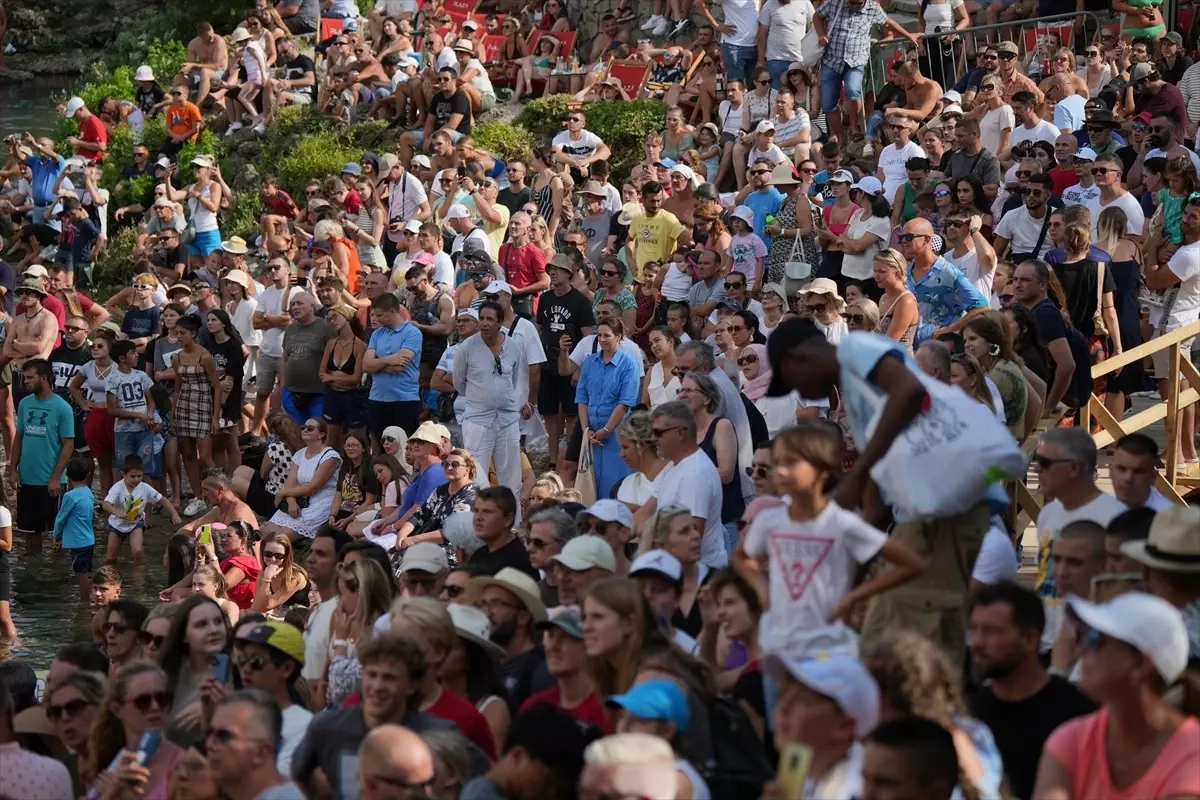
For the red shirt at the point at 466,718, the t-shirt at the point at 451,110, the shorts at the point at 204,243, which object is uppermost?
the red shirt at the point at 466,718

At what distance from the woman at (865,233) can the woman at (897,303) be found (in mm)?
2809

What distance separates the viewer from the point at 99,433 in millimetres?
17047

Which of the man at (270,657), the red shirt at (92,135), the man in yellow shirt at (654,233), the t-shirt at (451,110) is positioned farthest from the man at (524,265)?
the red shirt at (92,135)

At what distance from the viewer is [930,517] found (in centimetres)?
621

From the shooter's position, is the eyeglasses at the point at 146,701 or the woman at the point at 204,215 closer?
the eyeglasses at the point at 146,701

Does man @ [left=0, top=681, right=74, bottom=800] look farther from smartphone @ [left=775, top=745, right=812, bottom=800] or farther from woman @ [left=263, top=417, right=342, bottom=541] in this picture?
woman @ [left=263, top=417, right=342, bottom=541]

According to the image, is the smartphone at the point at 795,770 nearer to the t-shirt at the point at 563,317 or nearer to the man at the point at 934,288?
the man at the point at 934,288

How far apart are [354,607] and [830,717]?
3997mm

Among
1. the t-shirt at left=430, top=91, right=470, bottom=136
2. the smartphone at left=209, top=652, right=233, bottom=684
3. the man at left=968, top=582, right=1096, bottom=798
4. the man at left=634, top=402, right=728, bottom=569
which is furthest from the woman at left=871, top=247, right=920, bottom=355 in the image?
the t-shirt at left=430, top=91, right=470, bottom=136

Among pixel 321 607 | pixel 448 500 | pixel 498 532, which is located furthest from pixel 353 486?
pixel 321 607

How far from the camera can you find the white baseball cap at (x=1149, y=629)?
4.70m

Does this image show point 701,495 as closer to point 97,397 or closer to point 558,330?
point 558,330

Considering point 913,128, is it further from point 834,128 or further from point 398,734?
point 398,734

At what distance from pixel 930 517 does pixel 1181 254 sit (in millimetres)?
6973
